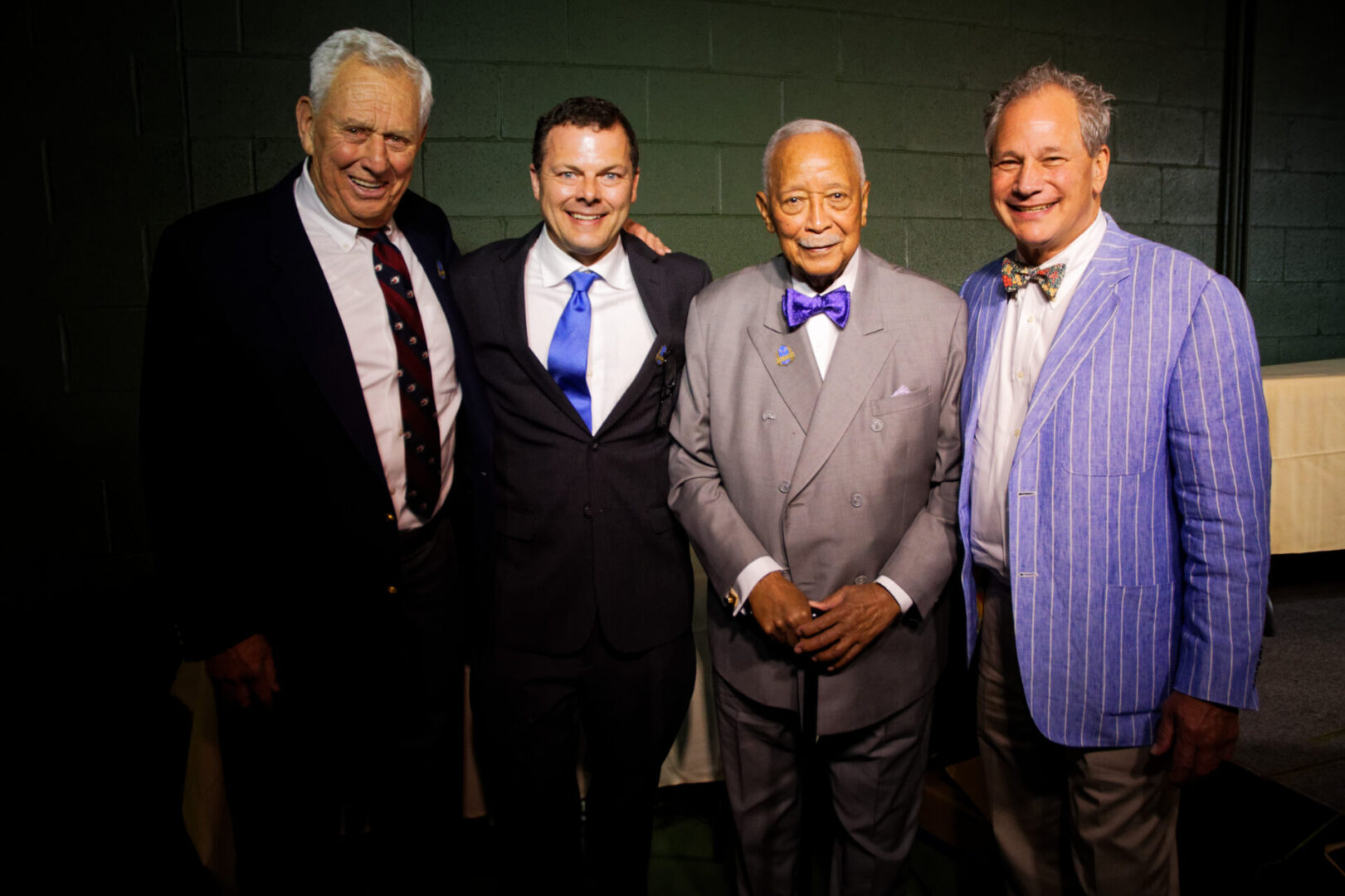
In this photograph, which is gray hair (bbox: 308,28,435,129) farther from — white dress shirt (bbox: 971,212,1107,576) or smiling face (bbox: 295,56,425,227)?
white dress shirt (bbox: 971,212,1107,576)

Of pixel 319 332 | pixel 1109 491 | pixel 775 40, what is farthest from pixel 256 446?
pixel 775 40

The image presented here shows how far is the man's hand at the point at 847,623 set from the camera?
1.45 meters

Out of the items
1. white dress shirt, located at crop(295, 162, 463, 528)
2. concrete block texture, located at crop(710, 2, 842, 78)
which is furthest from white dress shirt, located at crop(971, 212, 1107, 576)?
concrete block texture, located at crop(710, 2, 842, 78)

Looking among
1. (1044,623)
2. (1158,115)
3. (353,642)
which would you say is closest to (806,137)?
(1044,623)

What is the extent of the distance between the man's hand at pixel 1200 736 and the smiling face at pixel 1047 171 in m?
0.88

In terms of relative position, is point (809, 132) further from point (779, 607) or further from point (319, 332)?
point (319, 332)

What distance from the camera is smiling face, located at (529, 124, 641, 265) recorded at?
1.62 metres

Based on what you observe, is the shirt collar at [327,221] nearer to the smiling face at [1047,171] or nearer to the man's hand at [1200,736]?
the smiling face at [1047,171]

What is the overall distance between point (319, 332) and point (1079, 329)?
1.47m

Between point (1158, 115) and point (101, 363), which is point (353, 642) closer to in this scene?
point (101, 363)

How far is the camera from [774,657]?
5.05ft

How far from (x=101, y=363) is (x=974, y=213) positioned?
3.62 m

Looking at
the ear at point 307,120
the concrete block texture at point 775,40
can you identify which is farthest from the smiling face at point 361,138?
the concrete block texture at point 775,40

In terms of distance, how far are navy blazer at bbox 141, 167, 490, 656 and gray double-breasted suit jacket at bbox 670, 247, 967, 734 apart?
706mm
